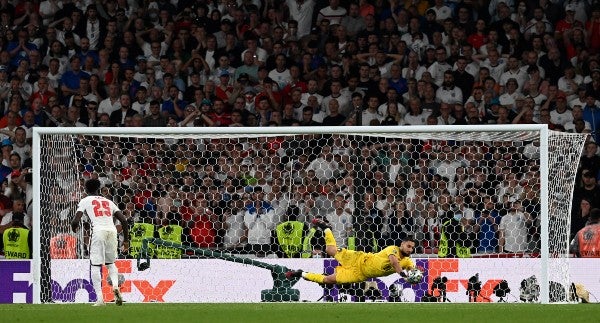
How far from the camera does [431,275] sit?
16.2 meters

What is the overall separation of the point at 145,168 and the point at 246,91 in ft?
10.8

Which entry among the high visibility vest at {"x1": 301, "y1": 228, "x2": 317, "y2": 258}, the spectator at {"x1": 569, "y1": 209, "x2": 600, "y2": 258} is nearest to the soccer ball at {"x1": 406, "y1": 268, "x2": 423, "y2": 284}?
the high visibility vest at {"x1": 301, "y1": 228, "x2": 317, "y2": 258}

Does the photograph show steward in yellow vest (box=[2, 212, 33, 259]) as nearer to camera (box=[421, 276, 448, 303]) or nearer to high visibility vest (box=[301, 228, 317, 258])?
high visibility vest (box=[301, 228, 317, 258])

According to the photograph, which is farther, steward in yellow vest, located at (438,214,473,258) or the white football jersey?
steward in yellow vest, located at (438,214,473,258)

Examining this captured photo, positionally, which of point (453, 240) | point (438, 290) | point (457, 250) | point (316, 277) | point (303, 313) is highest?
point (453, 240)

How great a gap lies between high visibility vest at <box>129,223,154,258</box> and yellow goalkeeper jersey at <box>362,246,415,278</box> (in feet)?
9.79

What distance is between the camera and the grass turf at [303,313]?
12.3m

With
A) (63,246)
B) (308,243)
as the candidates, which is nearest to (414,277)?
(308,243)

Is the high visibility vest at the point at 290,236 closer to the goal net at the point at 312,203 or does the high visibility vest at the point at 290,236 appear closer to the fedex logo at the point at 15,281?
the goal net at the point at 312,203

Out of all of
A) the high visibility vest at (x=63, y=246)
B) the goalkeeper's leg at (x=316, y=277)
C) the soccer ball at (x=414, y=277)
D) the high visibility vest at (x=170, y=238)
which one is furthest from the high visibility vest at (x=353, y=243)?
the high visibility vest at (x=63, y=246)

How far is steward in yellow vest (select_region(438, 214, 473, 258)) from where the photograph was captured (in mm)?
16500

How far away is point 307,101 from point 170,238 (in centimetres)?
388

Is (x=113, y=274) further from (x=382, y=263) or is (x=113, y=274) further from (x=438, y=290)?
(x=438, y=290)

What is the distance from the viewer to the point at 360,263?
15.5m
